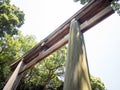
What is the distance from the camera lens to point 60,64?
16.0 m

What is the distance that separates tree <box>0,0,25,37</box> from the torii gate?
1140 cm

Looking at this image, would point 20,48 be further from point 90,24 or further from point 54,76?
point 90,24

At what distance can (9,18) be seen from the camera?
51.5 ft

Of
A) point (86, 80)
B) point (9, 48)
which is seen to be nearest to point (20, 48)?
point (9, 48)

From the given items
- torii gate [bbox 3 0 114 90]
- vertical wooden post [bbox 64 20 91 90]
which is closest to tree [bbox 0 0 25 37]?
torii gate [bbox 3 0 114 90]

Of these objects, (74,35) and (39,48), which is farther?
(39,48)

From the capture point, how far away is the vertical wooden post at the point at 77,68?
1487mm

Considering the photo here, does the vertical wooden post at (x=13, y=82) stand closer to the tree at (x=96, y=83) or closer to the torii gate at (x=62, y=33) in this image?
the torii gate at (x=62, y=33)

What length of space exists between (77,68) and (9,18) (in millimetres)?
15310

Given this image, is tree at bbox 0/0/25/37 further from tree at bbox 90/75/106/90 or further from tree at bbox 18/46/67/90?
tree at bbox 90/75/106/90

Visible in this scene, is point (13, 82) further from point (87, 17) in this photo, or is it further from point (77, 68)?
point (77, 68)

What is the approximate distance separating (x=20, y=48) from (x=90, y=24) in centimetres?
1339

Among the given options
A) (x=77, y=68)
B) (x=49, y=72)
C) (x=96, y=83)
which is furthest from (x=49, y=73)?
(x=77, y=68)

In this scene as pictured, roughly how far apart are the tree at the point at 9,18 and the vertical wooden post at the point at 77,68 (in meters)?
14.2
